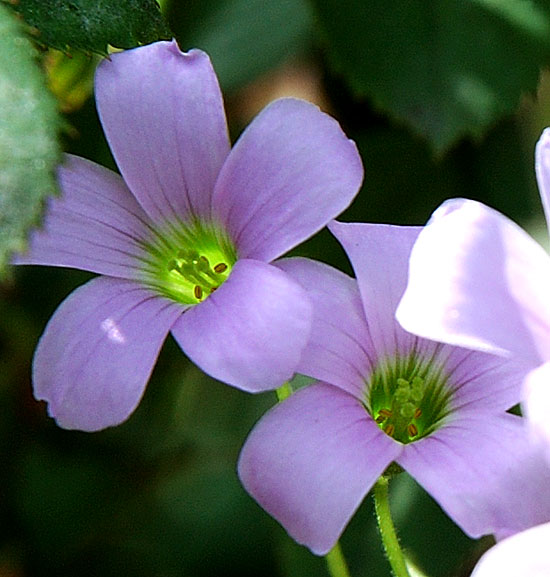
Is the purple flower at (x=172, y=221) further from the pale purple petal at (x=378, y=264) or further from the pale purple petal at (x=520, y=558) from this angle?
the pale purple petal at (x=520, y=558)

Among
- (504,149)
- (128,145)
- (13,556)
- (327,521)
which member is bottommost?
(13,556)

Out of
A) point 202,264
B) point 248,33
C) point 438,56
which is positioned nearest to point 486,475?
point 202,264

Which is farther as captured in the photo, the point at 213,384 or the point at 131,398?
the point at 213,384

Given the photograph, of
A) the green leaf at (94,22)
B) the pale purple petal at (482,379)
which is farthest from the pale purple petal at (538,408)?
the green leaf at (94,22)

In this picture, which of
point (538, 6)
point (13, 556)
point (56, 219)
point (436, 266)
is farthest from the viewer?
point (13, 556)

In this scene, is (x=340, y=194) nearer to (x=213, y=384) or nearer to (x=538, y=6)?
(x=538, y=6)

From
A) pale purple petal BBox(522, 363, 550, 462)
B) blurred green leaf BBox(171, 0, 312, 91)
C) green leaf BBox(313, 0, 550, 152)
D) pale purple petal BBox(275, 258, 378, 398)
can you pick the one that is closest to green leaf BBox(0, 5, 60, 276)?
pale purple petal BBox(275, 258, 378, 398)

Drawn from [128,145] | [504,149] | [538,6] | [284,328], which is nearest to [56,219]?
[128,145]
